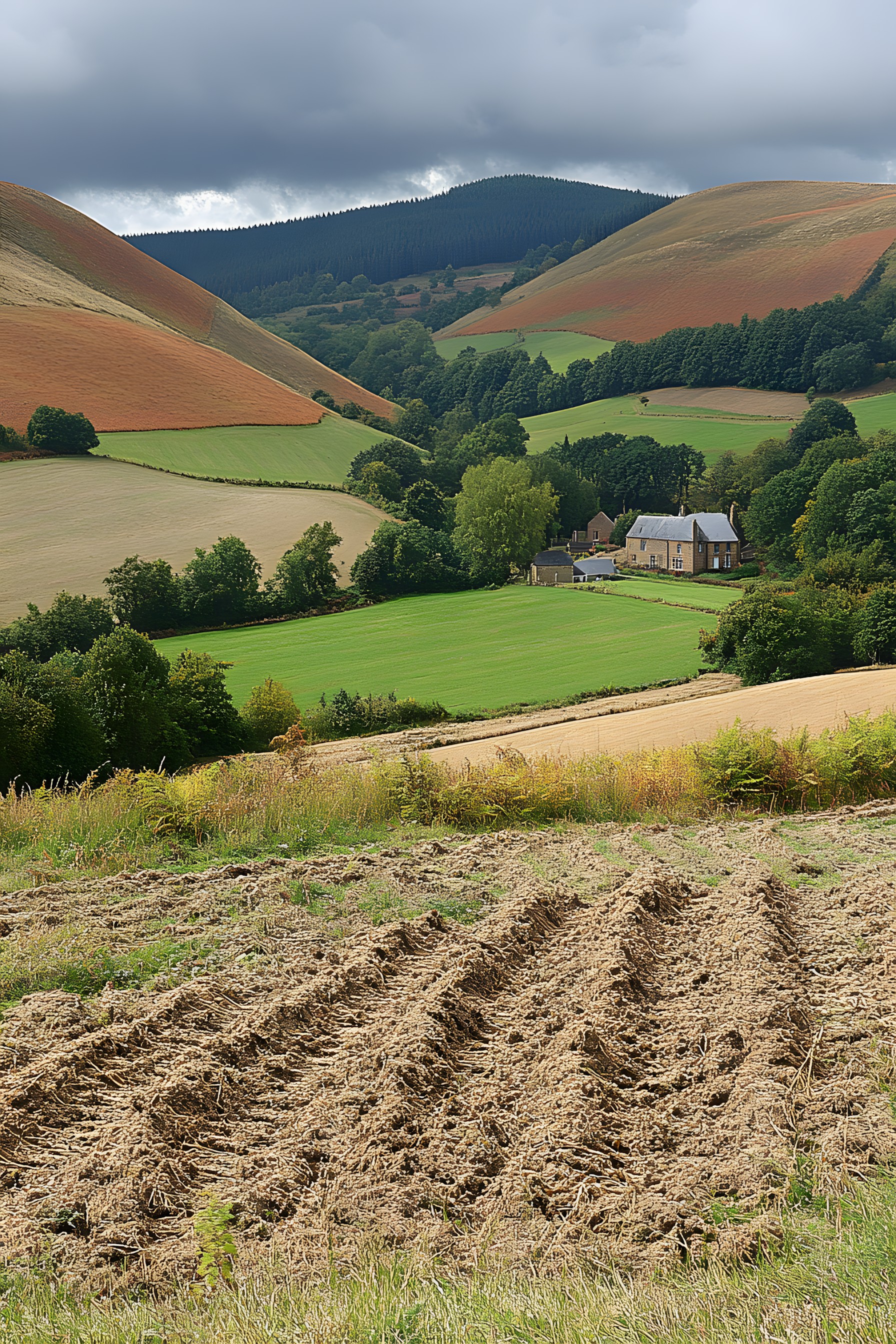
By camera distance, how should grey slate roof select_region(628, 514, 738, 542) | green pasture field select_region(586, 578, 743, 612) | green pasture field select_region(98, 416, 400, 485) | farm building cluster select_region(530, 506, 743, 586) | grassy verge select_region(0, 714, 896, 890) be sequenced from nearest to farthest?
grassy verge select_region(0, 714, 896, 890) → green pasture field select_region(586, 578, 743, 612) → farm building cluster select_region(530, 506, 743, 586) → grey slate roof select_region(628, 514, 738, 542) → green pasture field select_region(98, 416, 400, 485)

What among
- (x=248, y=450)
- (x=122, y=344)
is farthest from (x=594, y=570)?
(x=122, y=344)

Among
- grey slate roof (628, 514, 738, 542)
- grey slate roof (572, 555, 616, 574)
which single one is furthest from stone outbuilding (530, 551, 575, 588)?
grey slate roof (628, 514, 738, 542)

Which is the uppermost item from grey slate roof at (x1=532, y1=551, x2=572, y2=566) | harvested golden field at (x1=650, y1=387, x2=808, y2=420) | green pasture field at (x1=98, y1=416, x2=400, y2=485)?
harvested golden field at (x1=650, y1=387, x2=808, y2=420)

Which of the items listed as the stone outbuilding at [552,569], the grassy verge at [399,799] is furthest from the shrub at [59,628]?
the grassy verge at [399,799]

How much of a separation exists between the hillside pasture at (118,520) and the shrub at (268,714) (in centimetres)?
2398

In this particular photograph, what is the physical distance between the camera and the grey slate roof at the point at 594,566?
73.4 m

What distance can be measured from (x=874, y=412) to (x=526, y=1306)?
110 metres

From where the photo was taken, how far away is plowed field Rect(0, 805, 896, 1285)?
4.16 metres

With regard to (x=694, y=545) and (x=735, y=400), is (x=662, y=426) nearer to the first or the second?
(x=735, y=400)

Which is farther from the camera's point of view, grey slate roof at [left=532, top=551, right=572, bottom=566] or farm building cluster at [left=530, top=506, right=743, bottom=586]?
farm building cluster at [left=530, top=506, right=743, bottom=586]

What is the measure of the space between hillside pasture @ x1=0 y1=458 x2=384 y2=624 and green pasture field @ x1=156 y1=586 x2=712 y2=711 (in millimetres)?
10042

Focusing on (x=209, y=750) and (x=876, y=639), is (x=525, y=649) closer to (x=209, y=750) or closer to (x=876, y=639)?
(x=876, y=639)

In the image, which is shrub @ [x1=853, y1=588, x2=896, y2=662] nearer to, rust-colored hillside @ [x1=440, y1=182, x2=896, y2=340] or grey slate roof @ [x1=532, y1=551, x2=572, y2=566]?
grey slate roof @ [x1=532, y1=551, x2=572, y2=566]

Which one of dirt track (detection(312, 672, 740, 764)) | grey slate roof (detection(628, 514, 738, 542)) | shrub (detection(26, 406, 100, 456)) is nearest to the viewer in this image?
dirt track (detection(312, 672, 740, 764))
